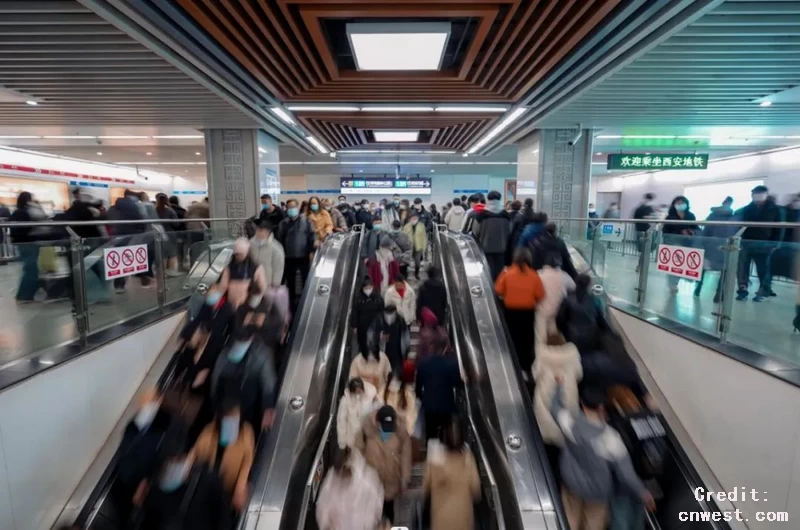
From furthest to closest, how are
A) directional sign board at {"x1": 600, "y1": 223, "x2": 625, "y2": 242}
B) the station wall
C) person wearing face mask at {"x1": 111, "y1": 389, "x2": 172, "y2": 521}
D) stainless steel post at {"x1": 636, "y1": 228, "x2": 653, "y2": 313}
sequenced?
the station wall < directional sign board at {"x1": 600, "y1": 223, "x2": 625, "y2": 242} < stainless steel post at {"x1": 636, "y1": 228, "x2": 653, "y2": 313} < person wearing face mask at {"x1": 111, "y1": 389, "x2": 172, "y2": 521}

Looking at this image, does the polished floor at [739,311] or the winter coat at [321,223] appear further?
the winter coat at [321,223]

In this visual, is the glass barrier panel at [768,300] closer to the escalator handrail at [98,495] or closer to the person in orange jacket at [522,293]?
the person in orange jacket at [522,293]

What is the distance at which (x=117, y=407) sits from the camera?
404cm

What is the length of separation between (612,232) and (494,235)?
1.88 m

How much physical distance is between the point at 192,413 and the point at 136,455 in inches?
18.4

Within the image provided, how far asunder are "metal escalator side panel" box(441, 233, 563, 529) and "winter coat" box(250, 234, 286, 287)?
8.64ft

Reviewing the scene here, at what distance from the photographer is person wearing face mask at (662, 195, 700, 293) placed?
176 inches

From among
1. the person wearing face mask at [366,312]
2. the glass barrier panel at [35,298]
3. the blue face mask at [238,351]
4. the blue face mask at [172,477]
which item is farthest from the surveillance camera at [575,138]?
the blue face mask at [172,477]

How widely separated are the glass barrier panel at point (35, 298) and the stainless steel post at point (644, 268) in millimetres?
6304

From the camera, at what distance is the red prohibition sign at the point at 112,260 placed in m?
4.29

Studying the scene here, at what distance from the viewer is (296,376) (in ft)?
13.9

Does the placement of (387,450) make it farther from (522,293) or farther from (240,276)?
(240,276)

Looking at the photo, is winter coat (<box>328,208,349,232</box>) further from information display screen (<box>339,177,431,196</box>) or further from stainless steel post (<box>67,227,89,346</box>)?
information display screen (<box>339,177,431,196</box>)

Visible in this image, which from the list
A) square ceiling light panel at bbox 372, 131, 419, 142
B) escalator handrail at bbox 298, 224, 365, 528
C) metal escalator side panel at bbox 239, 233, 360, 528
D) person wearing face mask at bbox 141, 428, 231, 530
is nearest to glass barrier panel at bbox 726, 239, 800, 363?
escalator handrail at bbox 298, 224, 365, 528
